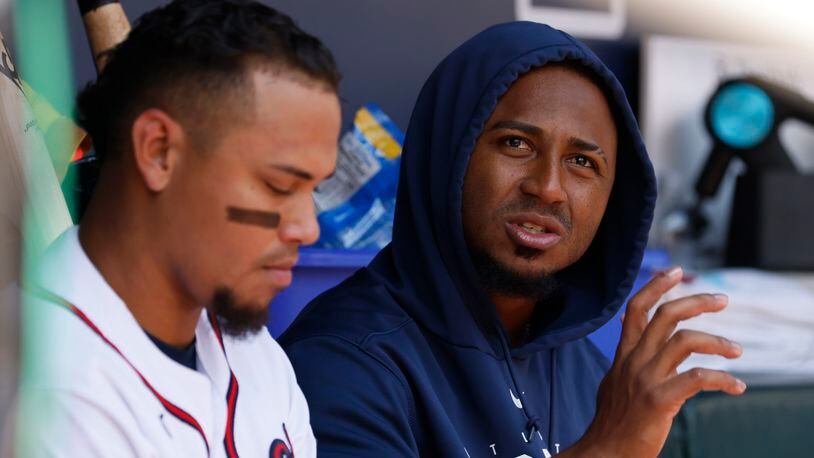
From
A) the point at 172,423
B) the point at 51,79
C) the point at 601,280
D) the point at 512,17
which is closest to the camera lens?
the point at 172,423

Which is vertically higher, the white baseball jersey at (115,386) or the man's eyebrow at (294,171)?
the man's eyebrow at (294,171)

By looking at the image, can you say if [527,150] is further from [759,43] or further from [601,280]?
[759,43]

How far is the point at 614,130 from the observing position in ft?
5.12

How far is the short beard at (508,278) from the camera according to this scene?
4.82ft

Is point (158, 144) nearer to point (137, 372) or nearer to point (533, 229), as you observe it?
point (137, 372)

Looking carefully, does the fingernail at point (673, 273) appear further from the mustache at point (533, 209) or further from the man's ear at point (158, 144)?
the man's ear at point (158, 144)

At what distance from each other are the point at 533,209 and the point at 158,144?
26.9 inches

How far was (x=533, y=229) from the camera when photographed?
4.79ft

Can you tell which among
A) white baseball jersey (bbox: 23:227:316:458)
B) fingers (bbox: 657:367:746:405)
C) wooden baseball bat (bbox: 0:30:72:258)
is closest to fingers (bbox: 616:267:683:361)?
fingers (bbox: 657:367:746:405)

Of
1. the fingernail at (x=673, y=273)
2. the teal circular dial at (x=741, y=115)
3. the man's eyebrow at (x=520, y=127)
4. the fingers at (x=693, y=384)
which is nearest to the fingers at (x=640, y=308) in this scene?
the fingernail at (x=673, y=273)

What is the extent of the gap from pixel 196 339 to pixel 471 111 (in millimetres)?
623

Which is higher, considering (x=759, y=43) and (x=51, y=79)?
(x=51, y=79)

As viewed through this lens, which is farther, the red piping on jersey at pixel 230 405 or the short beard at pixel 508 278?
the short beard at pixel 508 278

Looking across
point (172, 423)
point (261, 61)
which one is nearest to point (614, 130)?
point (261, 61)
